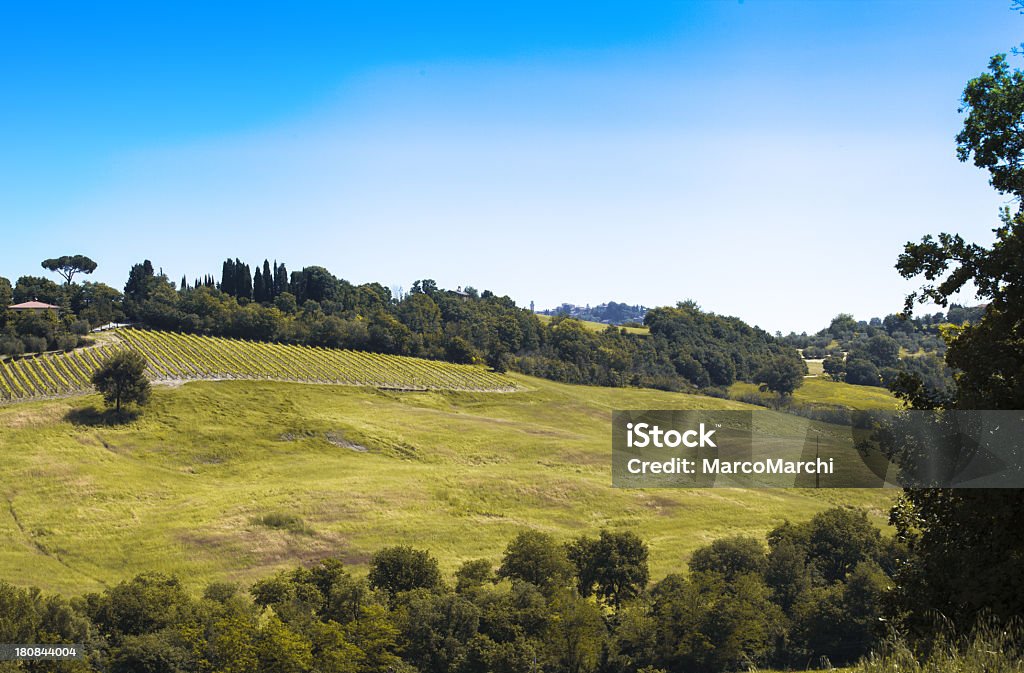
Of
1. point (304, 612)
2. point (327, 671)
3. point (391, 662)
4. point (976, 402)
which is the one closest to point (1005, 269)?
point (976, 402)

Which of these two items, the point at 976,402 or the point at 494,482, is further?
the point at 494,482

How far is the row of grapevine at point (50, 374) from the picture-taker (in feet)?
334

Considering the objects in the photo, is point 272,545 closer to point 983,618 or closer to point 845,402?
point 983,618

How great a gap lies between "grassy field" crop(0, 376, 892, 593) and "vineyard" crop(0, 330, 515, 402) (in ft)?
15.2

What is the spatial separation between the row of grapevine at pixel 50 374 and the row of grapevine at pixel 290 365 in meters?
7.41

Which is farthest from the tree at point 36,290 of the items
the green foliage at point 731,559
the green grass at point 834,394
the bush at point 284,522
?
the green grass at point 834,394

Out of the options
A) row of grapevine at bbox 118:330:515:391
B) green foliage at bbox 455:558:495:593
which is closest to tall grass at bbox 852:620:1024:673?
green foliage at bbox 455:558:495:593

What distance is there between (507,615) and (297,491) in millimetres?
39641

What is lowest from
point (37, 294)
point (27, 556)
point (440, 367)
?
point (27, 556)

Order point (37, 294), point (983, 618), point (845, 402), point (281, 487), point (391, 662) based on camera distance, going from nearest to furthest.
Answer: point (983, 618)
point (391, 662)
point (281, 487)
point (37, 294)
point (845, 402)

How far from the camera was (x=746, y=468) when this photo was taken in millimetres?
98125

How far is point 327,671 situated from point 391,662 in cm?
554

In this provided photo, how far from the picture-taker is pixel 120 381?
99438 mm

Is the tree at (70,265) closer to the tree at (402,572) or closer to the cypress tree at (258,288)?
the cypress tree at (258,288)
